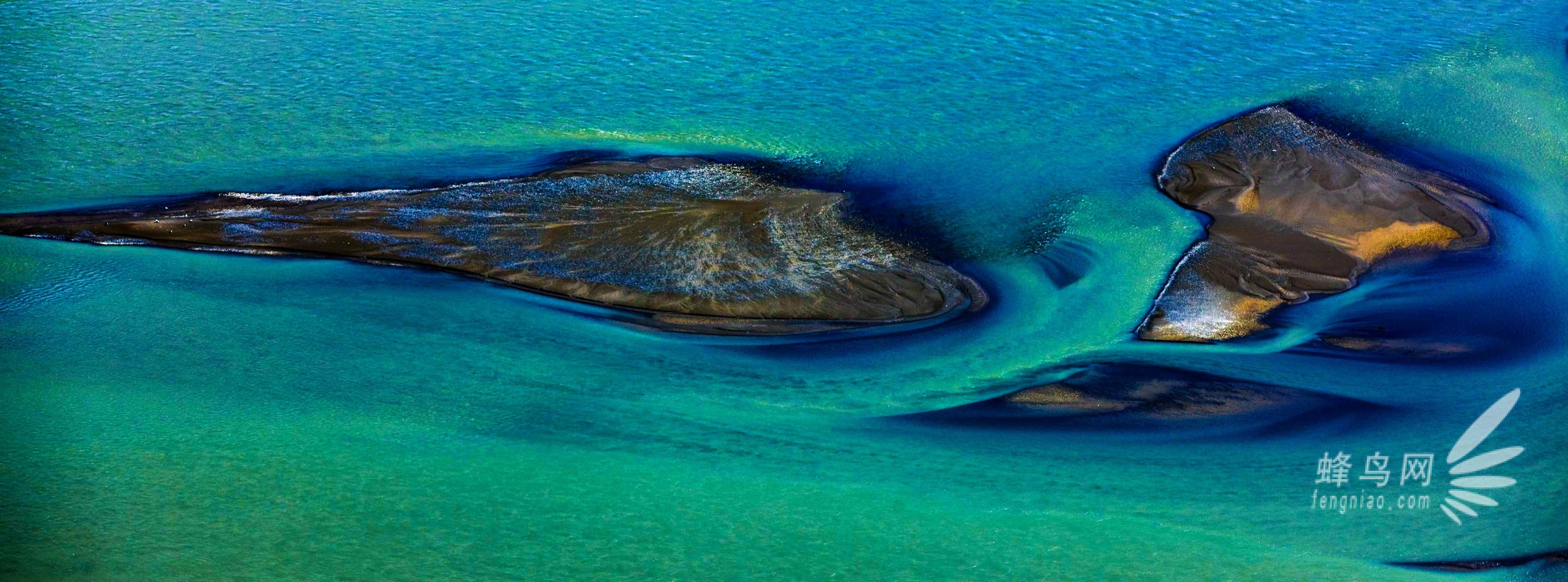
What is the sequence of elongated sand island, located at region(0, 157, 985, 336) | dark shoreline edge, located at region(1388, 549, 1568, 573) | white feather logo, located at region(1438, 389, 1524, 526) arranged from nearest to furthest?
1. dark shoreline edge, located at region(1388, 549, 1568, 573)
2. white feather logo, located at region(1438, 389, 1524, 526)
3. elongated sand island, located at region(0, 157, 985, 336)

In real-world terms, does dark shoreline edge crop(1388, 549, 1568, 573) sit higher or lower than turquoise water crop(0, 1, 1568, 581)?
lower

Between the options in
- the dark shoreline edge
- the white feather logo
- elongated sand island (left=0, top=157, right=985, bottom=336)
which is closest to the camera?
the dark shoreline edge

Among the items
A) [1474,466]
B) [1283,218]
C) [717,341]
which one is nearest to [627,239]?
[717,341]

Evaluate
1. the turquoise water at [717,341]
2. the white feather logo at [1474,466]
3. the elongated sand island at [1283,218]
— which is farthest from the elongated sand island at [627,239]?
the white feather logo at [1474,466]

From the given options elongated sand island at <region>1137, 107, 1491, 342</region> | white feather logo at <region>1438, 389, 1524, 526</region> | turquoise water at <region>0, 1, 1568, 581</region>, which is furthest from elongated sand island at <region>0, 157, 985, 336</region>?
white feather logo at <region>1438, 389, 1524, 526</region>

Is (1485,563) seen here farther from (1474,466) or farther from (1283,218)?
(1283,218)

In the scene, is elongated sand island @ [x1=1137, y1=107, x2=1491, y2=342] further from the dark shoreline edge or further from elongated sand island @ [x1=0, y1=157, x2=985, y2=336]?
the dark shoreline edge
